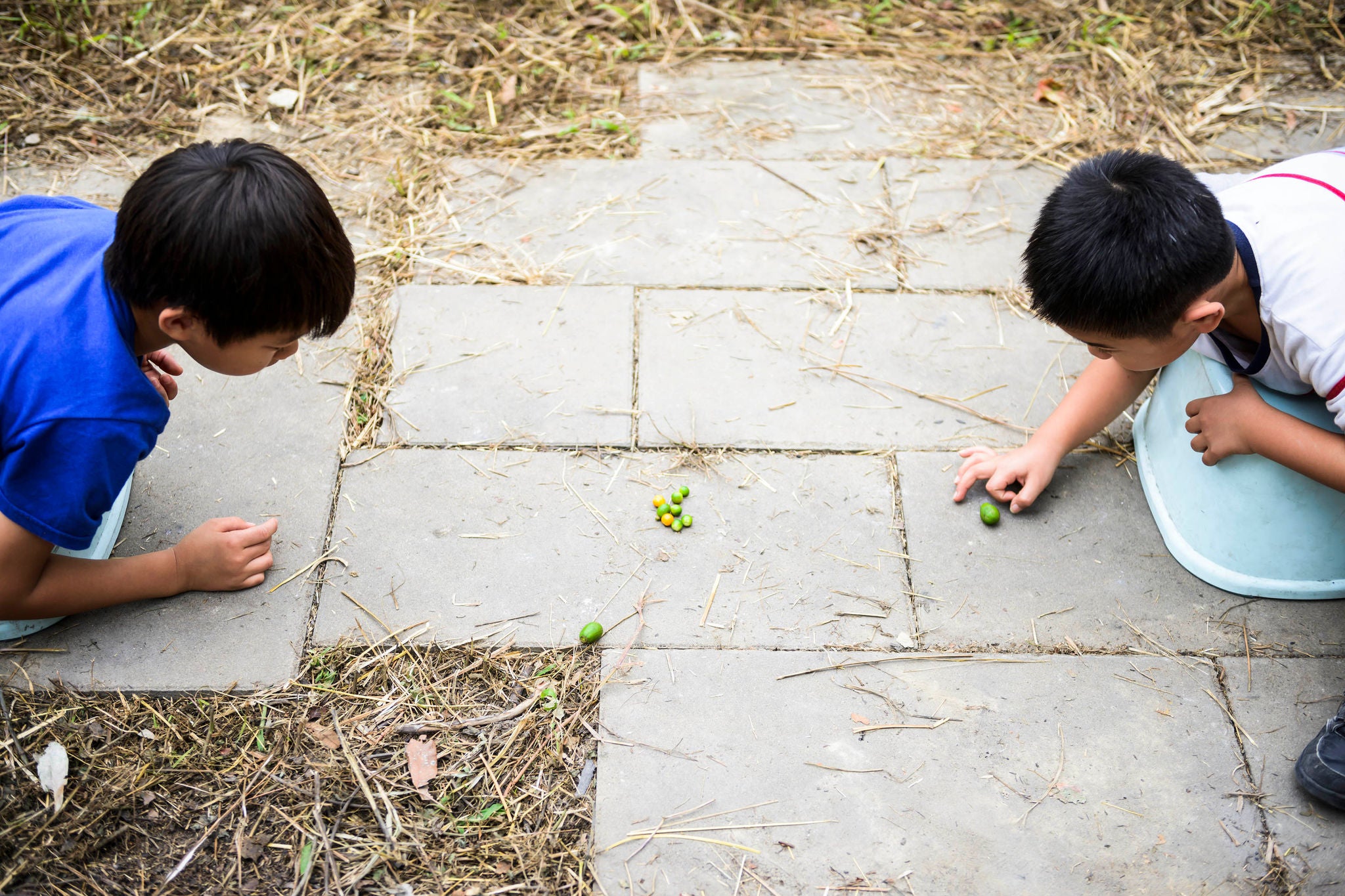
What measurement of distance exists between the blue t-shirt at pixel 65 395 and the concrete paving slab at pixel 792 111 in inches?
84.4

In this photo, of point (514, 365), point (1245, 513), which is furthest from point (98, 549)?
point (1245, 513)

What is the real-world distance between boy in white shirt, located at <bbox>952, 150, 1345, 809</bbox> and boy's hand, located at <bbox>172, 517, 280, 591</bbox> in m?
1.89

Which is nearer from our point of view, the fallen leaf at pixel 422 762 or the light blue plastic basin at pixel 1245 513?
the fallen leaf at pixel 422 762

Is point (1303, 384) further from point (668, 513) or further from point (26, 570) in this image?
point (26, 570)

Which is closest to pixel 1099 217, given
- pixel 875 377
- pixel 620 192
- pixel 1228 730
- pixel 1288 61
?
pixel 875 377

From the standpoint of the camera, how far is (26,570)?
2.11 meters

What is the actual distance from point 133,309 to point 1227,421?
2.40 m

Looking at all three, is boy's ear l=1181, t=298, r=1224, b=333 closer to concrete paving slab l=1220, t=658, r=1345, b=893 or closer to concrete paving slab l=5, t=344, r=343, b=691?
concrete paving slab l=1220, t=658, r=1345, b=893

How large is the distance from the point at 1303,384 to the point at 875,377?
1072 mm

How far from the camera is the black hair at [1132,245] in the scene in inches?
80.6

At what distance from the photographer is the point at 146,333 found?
82.2 inches

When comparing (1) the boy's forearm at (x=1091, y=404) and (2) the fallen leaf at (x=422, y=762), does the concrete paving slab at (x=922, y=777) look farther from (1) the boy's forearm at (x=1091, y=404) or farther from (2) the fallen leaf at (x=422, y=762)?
(1) the boy's forearm at (x=1091, y=404)

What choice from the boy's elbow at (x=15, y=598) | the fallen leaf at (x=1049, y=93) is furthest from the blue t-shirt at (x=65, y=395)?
the fallen leaf at (x=1049, y=93)

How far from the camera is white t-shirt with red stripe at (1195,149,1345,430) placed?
209 cm
